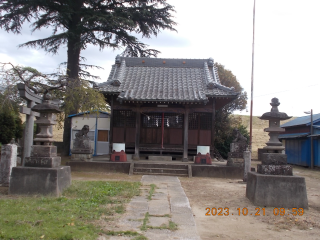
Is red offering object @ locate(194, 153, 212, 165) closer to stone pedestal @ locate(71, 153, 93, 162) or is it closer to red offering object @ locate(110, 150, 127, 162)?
red offering object @ locate(110, 150, 127, 162)

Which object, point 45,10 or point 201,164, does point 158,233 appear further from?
point 45,10

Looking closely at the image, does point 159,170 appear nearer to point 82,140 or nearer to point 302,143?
point 82,140

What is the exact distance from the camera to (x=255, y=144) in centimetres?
4044

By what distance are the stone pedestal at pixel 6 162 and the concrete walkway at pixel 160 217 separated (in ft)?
13.3

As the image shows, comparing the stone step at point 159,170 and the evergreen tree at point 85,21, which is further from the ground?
the evergreen tree at point 85,21

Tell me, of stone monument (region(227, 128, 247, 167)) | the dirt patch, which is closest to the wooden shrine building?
stone monument (region(227, 128, 247, 167))

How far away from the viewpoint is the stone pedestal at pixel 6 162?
8461 millimetres

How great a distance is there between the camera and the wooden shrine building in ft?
49.1

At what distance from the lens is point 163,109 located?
1533 cm

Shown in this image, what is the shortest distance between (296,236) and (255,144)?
3707 cm

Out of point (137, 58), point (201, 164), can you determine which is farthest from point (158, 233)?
point (137, 58)

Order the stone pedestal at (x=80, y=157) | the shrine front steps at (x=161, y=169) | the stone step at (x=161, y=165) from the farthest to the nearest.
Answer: the stone pedestal at (x=80, y=157) → the stone step at (x=161, y=165) → the shrine front steps at (x=161, y=169)

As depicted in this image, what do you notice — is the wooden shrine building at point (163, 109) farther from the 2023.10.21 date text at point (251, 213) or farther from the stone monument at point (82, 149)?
the 2023.10.21 date text at point (251, 213)

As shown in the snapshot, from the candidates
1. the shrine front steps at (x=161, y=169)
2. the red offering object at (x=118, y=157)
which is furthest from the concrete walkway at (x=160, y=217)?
the red offering object at (x=118, y=157)
